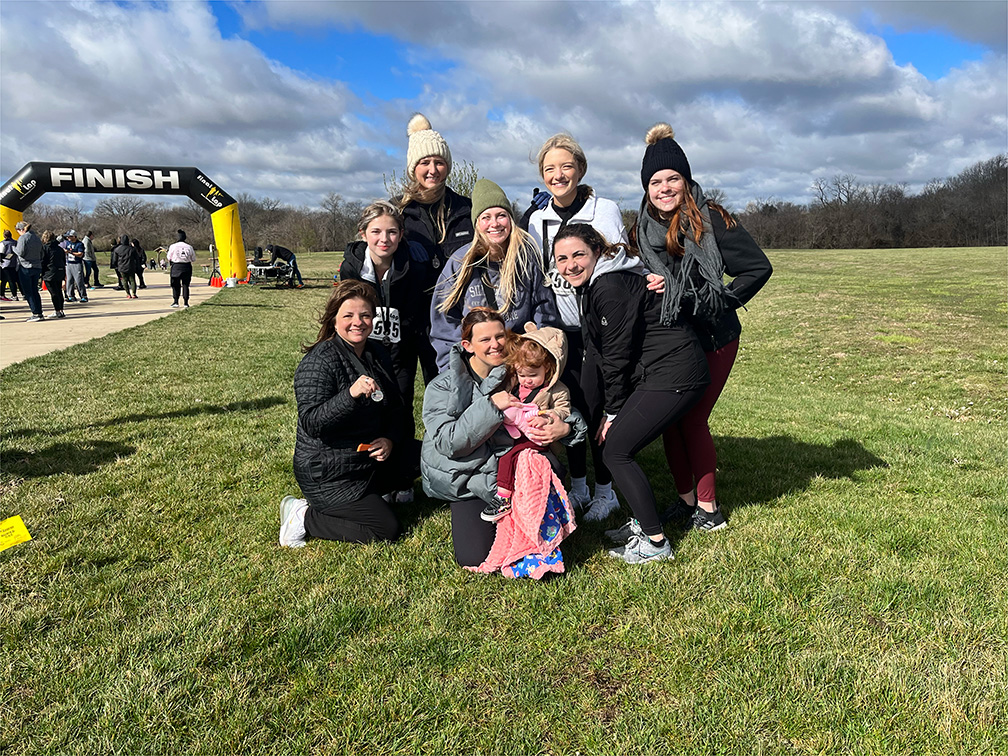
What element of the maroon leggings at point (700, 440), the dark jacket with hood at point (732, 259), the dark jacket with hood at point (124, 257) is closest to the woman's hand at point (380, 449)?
the maroon leggings at point (700, 440)

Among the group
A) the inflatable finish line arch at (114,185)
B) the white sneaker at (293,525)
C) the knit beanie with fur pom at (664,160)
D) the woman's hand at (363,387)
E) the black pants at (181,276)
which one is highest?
the inflatable finish line arch at (114,185)

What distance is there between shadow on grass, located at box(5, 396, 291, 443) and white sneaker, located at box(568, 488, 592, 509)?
4.30m

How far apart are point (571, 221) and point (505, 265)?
0.54 m

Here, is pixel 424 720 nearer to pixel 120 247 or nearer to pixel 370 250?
pixel 370 250

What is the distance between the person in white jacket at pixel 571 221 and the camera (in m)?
3.93

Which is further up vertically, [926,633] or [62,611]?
[62,611]

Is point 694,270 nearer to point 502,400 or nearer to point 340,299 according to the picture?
point 502,400

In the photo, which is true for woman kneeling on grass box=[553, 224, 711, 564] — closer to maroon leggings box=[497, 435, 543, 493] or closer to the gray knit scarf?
the gray knit scarf

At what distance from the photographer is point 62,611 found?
10.00 feet

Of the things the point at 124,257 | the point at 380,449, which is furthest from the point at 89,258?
the point at 380,449

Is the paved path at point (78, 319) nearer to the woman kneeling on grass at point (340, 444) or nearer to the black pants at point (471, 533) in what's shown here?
the woman kneeling on grass at point (340, 444)

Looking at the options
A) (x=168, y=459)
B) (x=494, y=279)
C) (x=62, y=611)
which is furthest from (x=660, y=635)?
(x=168, y=459)

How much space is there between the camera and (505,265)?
12.3 feet

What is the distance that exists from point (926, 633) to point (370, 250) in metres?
3.73
